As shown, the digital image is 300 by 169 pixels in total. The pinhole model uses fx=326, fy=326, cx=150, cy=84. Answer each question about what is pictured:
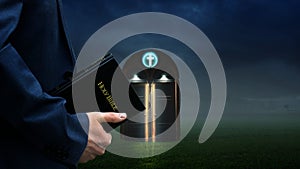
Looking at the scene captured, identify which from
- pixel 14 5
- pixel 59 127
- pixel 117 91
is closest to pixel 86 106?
pixel 117 91

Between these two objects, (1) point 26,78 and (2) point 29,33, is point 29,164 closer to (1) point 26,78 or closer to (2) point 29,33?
(1) point 26,78

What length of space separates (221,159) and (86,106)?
6.90 metres

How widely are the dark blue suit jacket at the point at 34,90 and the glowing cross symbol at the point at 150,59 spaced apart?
561 cm

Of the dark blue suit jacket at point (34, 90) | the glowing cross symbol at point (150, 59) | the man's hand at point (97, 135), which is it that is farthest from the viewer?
the glowing cross symbol at point (150, 59)

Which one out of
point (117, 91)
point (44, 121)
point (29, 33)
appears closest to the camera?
point (44, 121)

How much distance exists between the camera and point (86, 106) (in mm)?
1320

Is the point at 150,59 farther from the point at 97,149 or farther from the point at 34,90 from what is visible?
the point at 34,90

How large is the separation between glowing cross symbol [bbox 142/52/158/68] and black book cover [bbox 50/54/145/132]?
560 cm

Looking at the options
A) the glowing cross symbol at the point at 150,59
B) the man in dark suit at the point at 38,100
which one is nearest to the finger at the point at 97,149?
the man in dark suit at the point at 38,100

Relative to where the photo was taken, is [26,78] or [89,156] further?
[89,156]

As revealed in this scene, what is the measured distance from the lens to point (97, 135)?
1179 mm

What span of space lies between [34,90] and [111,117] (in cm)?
30

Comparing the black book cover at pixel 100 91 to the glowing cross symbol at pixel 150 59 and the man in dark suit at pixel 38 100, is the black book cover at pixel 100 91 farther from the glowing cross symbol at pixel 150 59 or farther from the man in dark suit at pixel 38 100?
A: the glowing cross symbol at pixel 150 59

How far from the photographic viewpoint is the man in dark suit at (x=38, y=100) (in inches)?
40.3
